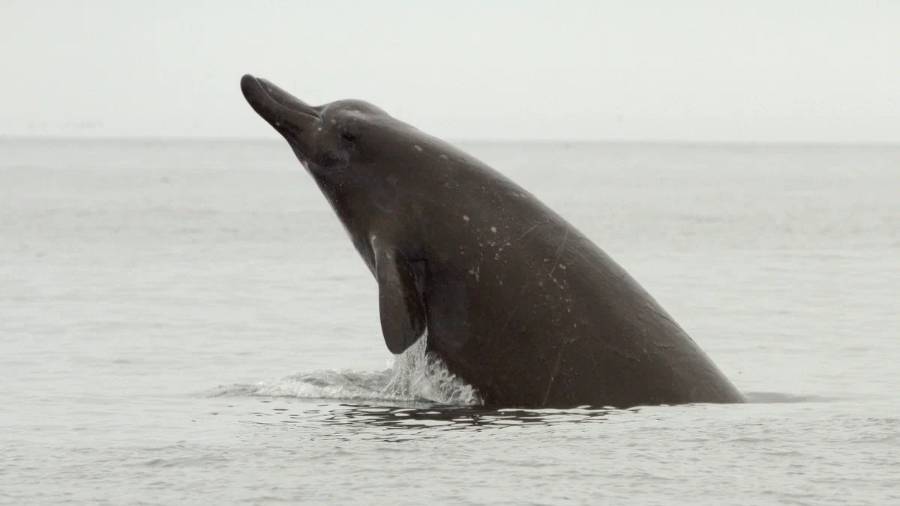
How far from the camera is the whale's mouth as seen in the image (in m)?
15.6

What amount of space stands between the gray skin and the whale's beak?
1.01m

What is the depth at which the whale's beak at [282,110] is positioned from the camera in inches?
613

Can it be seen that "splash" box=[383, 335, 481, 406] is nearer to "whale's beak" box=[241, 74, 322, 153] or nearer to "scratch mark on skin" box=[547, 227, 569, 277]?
"scratch mark on skin" box=[547, 227, 569, 277]

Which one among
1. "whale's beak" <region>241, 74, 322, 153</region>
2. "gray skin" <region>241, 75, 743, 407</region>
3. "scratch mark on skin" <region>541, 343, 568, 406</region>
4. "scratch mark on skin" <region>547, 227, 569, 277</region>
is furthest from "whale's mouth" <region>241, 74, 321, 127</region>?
"scratch mark on skin" <region>541, 343, 568, 406</region>

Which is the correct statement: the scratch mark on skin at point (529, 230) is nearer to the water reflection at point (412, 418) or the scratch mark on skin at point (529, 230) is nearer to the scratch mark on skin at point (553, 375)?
the scratch mark on skin at point (553, 375)

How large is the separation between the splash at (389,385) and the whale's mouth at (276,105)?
8.37 ft

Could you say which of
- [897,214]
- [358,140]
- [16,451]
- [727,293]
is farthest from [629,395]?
[897,214]

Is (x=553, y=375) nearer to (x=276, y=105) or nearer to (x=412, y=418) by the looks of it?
(x=412, y=418)

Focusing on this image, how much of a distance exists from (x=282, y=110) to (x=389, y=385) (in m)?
2.85

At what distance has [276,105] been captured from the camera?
52.0 ft

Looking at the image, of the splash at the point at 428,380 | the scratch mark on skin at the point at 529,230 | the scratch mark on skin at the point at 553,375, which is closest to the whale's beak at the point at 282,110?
the splash at the point at 428,380

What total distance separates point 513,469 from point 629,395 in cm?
236

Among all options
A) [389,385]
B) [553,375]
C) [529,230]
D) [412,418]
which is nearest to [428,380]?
[412,418]

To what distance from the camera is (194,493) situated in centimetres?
1105
